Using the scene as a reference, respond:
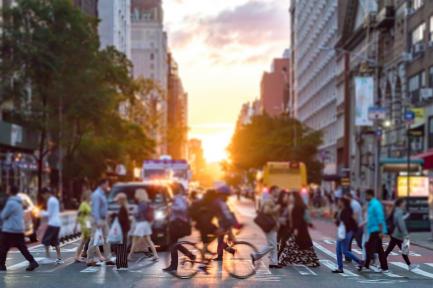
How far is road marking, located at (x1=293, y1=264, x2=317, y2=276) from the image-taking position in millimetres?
17812

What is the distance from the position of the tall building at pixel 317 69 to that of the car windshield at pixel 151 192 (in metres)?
46.9

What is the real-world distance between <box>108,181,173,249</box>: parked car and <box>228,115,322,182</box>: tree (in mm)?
61218

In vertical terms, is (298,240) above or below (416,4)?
below

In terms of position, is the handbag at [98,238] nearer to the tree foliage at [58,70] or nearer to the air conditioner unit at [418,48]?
the tree foliage at [58,70]

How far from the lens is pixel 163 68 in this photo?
184m

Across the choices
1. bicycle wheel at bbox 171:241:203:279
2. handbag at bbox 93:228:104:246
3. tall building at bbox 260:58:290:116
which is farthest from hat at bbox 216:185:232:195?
tall building at bbox 260:58:290:116

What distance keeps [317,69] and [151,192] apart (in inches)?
3052

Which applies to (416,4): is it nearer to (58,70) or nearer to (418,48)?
(418,48)

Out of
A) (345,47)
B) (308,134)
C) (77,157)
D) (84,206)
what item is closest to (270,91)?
(308,134)

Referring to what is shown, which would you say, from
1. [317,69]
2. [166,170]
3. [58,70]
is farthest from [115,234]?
[317,69]

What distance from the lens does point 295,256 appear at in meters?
19.5

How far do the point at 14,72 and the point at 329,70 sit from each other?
167 ft

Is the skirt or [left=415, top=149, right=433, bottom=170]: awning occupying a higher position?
[left=415, top=149, right=433, bottom=170]: awning

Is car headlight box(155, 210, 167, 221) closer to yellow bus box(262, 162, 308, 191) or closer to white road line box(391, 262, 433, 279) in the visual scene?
white road line box(391, 262, 433, 279)
